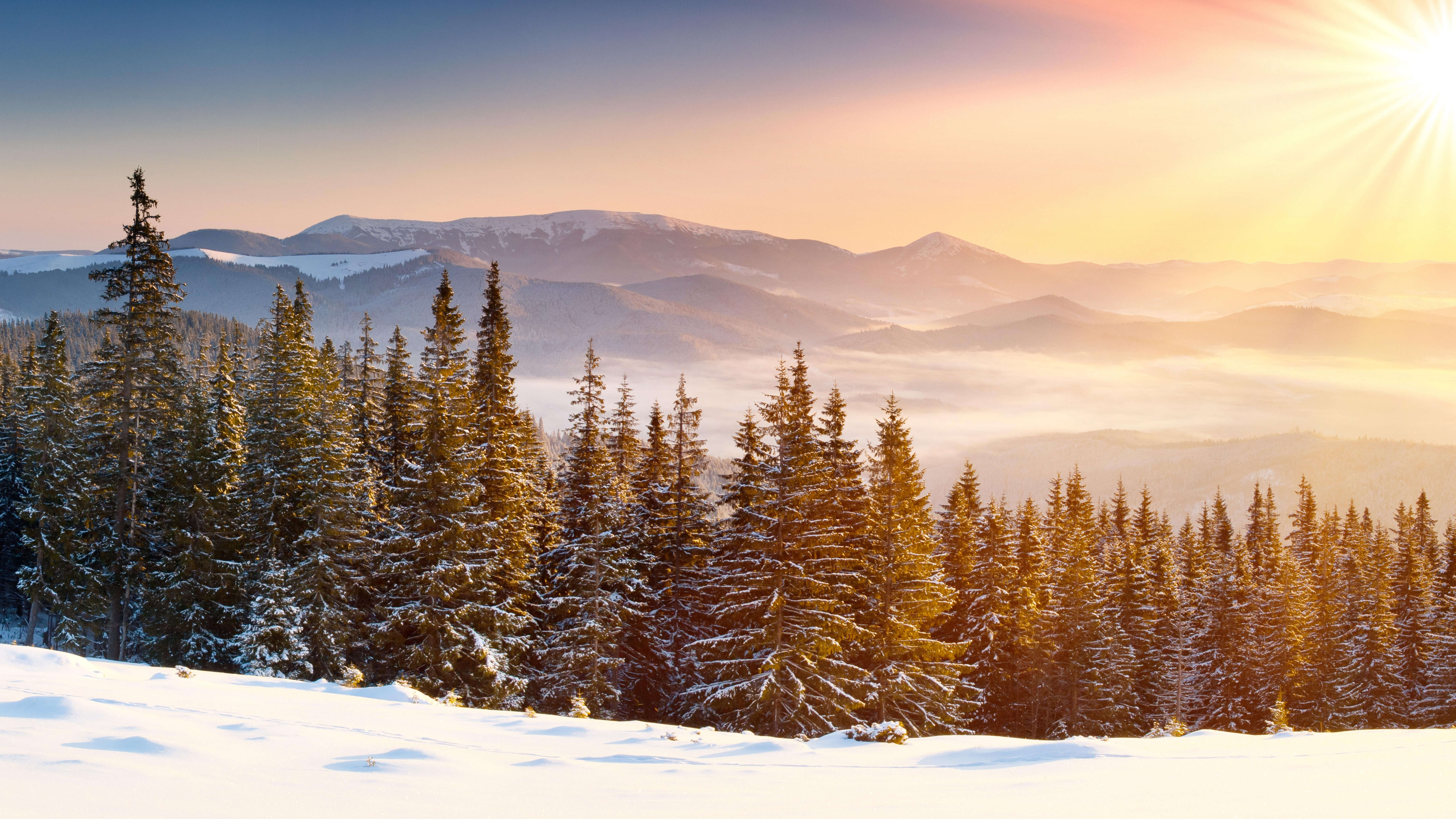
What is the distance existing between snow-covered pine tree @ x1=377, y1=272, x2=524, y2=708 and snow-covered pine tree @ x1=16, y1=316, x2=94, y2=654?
578 inches

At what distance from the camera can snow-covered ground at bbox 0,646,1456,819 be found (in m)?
7.72

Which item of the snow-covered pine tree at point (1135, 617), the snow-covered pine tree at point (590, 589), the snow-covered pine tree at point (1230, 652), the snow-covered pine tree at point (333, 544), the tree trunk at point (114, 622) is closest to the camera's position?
the snow-covered pine tree at point (333, 544)

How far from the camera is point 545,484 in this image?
150 ft

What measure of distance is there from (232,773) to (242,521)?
30199mm

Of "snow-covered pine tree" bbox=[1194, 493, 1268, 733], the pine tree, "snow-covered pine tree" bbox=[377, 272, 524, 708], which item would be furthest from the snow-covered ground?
"snow-covered pine tree" bbox=[1194, 493, 1268, 733]

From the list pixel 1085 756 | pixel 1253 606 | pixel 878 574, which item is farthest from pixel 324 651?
pixel 1253 606

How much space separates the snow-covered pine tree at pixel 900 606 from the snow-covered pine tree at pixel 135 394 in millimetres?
29271

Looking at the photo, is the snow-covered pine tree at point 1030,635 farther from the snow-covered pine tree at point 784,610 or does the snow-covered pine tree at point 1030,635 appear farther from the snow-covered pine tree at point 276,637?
the snow-covered pine tree at point 276,637

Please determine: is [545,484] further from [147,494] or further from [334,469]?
[147,494]

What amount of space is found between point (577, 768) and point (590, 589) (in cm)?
2424

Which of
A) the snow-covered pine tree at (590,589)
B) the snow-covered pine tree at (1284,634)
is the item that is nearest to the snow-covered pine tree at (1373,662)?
the snow-covered pine tree at (1284,634)

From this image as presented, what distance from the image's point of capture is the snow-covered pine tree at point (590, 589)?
32781mm

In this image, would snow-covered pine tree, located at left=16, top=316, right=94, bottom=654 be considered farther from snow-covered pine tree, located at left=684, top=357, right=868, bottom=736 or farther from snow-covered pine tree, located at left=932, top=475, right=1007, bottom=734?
snow-covered pine tree, located at left=932, top=475, right=1007, bottom=734

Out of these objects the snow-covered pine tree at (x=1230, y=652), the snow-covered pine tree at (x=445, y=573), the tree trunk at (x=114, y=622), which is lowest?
the snow-covered pine tree at (x=1230, y=652)
